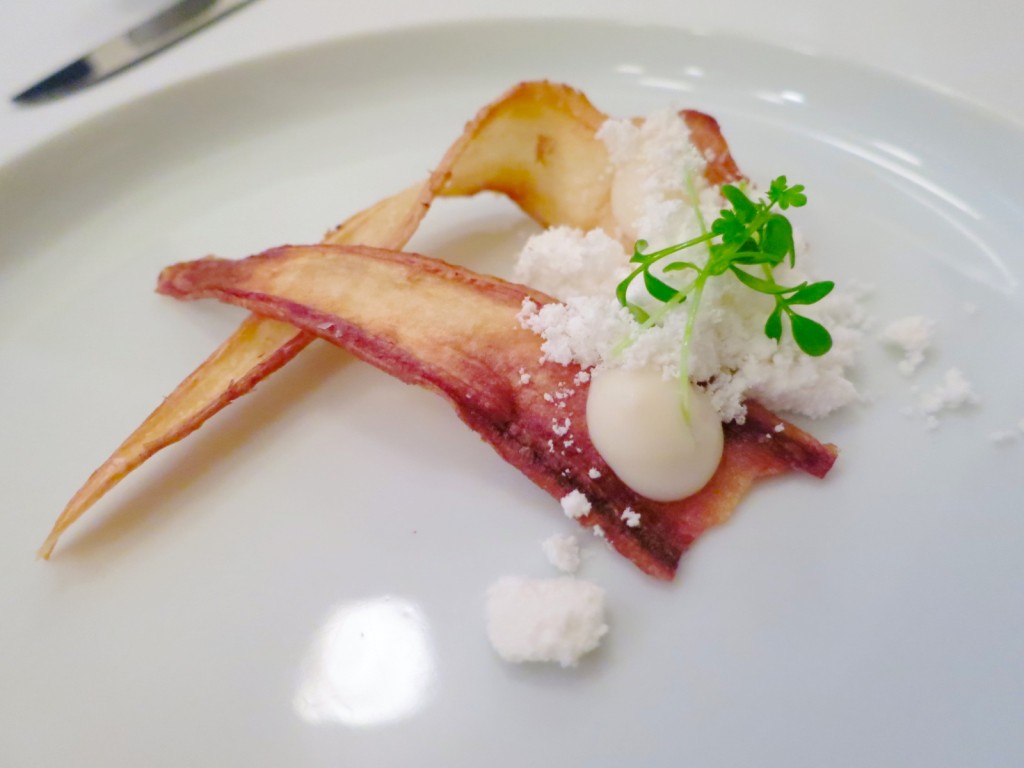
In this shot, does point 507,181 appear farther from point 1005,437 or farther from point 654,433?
point 1005,437

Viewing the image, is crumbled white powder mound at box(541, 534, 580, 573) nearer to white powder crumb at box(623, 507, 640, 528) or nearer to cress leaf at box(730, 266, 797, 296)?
white powder crumb at box(623, 507, 640, 528)

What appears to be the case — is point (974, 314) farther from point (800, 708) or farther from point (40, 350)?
point (40, 350)

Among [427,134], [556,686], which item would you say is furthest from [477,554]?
[427,134]

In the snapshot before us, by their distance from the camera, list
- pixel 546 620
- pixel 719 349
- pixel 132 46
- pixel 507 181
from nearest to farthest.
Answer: pixel 546 620 → pixel 719 349 → pixel 507 181 → pixel 132 46

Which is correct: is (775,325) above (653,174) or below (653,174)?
below

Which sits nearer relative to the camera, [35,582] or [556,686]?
[556,686]

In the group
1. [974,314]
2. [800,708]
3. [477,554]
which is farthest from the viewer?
[974,314]

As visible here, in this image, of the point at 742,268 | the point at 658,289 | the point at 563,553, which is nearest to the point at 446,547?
the point at 563,553
